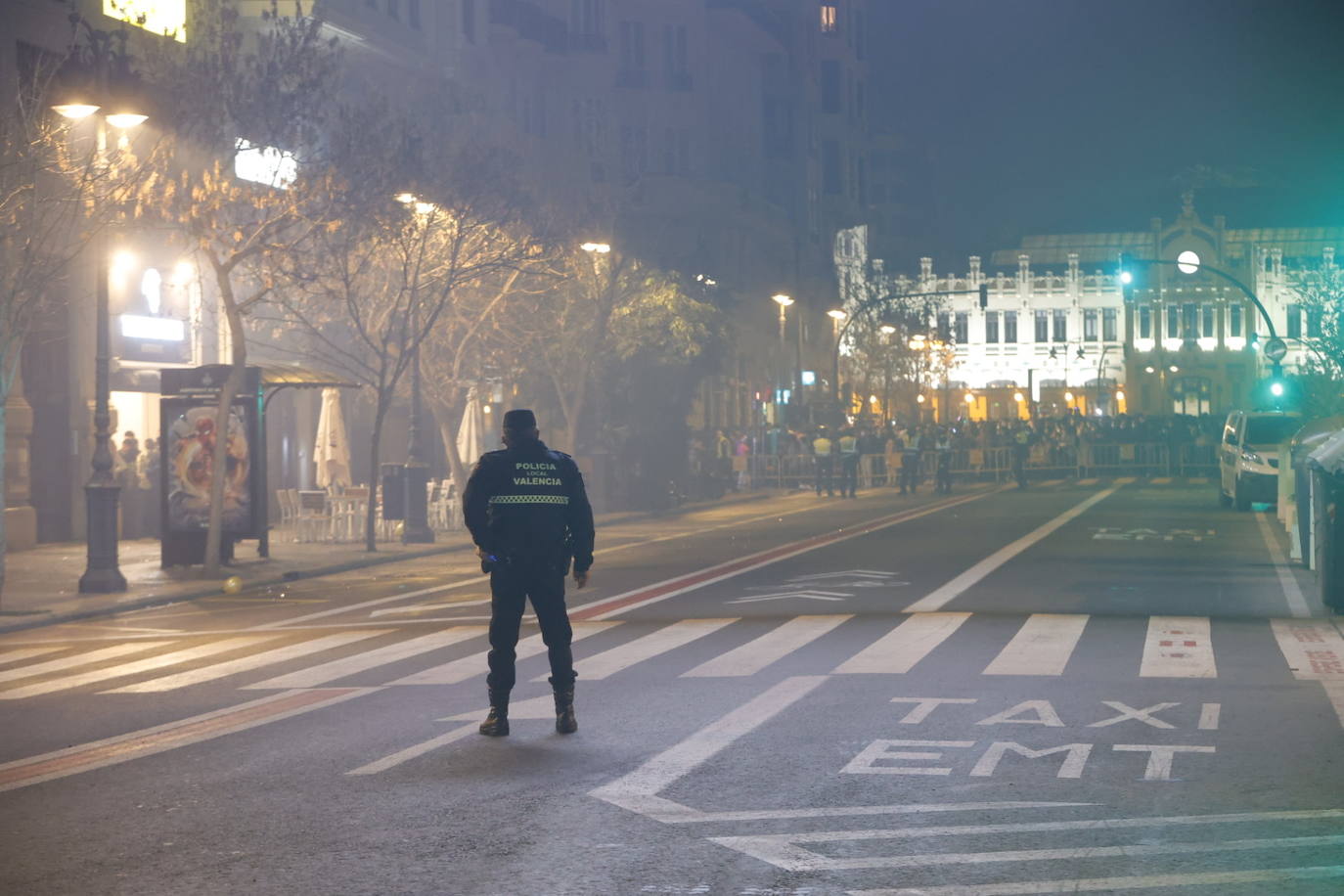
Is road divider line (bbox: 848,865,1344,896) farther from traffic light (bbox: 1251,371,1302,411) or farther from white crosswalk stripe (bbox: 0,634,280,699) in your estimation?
traffic light (bbox: 1251,371,1302,411)

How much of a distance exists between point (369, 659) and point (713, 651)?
8.57ft

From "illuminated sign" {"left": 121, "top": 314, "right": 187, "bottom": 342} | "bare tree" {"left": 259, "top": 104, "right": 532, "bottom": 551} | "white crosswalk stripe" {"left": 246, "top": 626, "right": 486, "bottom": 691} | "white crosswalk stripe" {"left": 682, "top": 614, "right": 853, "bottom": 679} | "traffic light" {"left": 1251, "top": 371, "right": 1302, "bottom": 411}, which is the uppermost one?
"bare tree" {"left": 259, "top": 104, "right": 532, "bottom": 551}

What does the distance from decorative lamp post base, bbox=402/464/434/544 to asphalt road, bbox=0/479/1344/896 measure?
1062 centimetres

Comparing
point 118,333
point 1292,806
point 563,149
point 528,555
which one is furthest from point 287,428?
point 1292,806

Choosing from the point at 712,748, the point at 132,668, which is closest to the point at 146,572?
the point at 132,668

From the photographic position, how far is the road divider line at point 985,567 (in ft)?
55.2

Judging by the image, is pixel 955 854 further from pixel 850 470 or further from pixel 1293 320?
pixel 1293 320

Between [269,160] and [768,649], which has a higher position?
[269,160]

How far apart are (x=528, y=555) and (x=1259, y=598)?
380 inches

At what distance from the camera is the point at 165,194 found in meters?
23.3

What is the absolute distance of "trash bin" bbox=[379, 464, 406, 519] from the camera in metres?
29.8

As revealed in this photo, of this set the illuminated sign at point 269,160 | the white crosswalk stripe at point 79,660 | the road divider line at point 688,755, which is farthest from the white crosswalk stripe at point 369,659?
the illuminated sign at point 269,160

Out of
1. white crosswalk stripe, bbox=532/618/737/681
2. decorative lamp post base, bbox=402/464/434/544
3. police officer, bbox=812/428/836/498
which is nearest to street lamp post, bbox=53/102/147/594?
white crosswalk stripe, bbox=532/618/737/681

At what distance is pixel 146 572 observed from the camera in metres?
23.5
